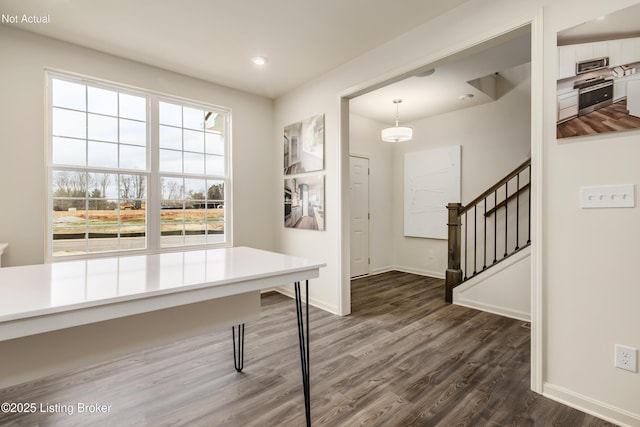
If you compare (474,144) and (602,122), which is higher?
(474,144)

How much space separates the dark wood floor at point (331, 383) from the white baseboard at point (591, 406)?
5 cm

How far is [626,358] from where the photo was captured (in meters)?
1.59

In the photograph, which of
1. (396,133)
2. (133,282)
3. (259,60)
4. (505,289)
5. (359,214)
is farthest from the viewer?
(359,214)

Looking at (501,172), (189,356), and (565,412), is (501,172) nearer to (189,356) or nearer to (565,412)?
(565,412)

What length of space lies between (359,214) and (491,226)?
1.95 m

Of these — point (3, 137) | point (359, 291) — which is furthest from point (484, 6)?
point (3, 137)

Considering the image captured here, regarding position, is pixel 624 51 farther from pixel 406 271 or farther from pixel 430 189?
pixel 406 271

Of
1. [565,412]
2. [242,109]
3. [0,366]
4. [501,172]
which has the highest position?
[242,109]

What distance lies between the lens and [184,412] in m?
1.70

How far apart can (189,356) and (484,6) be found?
11.2 ft

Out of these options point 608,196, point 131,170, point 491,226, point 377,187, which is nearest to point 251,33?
point 131,170

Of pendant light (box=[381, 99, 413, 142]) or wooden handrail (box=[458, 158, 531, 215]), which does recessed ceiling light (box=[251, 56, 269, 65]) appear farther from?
wooden handrail (box=[458, 158, 531, 215])

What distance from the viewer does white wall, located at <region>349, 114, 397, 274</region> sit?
5.05 m

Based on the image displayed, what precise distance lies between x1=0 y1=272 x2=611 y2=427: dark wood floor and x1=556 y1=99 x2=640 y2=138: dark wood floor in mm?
1585
